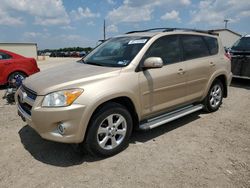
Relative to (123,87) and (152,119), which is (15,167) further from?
(152,119)

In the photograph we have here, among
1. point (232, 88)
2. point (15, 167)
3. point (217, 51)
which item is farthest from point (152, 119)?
point (232, 88)

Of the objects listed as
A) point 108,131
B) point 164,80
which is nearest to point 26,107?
point 108,131

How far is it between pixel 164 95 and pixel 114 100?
3.32 feet

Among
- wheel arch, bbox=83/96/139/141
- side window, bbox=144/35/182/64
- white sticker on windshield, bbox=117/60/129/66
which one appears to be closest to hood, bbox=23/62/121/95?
white sticker on windshield, bbox=117/60/129/66

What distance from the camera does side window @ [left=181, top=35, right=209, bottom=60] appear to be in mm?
4789

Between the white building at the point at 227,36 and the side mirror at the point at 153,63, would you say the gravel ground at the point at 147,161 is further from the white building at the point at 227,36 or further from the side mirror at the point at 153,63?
the white building at the point at 227,36

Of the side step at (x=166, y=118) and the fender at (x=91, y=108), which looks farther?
the side step at (x=166, y=118)

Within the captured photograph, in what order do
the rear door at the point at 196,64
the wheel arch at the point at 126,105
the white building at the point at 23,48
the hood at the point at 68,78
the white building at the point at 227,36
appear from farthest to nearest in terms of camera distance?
1. the white building at the point at 23,48
2. the white building at the point at 227,36
3. the rear door at the point at 196,64
4. the wheel arch at the point at 126,105
5. the hood at the point at 68,78

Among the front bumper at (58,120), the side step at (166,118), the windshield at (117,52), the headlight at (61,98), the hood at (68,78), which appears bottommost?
the side step at (166,118)

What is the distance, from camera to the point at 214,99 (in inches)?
225

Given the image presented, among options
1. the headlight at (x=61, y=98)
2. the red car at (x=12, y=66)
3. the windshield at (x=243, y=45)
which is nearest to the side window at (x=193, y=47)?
the headlight at (x=61, y=98)

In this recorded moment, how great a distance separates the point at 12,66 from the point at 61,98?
600 centimetres

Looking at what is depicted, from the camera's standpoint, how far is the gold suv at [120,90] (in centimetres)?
326

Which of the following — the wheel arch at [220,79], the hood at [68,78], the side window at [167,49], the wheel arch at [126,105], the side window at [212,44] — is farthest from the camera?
the side window at [212,44]
